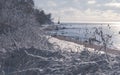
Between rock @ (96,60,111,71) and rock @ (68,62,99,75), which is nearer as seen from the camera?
rock @ (68,62,99,75)

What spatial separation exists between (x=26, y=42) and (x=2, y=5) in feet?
20.0

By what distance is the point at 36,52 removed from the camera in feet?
39.6

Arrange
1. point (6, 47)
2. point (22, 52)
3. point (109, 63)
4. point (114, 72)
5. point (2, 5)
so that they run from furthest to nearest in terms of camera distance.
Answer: point (2, 5)
point (6, 47)
point (22, 52)
point (109, 63)
point (114, 72)

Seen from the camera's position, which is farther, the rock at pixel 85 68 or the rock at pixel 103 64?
the rock at pixel 103 64

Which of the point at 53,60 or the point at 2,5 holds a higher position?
the point at 2,5

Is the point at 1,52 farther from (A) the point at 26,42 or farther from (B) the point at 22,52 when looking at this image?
(A) the point at 26,42

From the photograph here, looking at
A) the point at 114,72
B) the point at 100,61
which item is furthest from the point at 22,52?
the point at 114,72

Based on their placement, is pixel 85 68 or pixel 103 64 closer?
pixel 85 68

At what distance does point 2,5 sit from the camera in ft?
66.5

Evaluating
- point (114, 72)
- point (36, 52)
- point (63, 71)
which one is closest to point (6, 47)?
point (36, 52)

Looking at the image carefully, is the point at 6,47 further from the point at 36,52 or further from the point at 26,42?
the point at 36,52

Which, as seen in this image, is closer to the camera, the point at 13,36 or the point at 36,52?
the point at 36,52

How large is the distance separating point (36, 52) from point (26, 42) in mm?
2907

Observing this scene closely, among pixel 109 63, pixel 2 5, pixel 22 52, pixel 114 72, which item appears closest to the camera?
pixel 114 72
